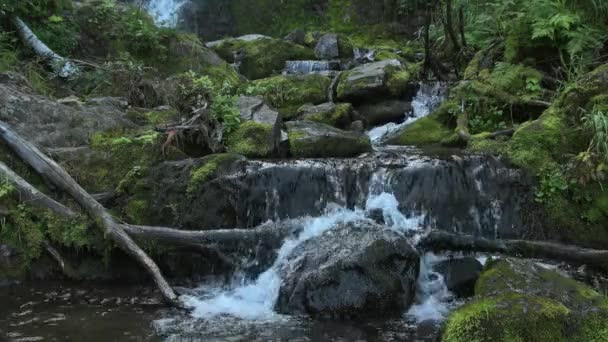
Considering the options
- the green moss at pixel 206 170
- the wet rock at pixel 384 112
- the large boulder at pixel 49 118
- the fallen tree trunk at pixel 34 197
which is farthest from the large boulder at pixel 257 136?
the wet rock at pixel 384 112

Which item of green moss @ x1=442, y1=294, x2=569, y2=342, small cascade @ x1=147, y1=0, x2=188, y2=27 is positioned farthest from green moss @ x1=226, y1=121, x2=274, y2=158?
small cascade @ x1=147, y1=0, x2=188, y2=27

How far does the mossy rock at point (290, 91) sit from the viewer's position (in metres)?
12.0

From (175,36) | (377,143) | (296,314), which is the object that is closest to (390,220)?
(296,314)

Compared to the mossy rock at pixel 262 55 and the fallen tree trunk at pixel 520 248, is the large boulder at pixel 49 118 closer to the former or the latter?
the fallen tree trunk at pixel 520 248

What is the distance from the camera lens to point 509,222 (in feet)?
24.2

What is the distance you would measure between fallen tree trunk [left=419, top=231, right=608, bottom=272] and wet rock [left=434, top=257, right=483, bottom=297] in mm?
213

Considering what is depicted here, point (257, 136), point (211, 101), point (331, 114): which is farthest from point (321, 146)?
point (331, 114)

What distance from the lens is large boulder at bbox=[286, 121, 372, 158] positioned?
352 inches

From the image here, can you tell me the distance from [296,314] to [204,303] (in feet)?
3.49

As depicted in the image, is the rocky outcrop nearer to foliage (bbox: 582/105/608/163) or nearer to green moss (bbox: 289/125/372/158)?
green moss (bbox: 289/125/372/158)

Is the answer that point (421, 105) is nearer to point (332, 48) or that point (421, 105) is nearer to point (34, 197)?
point (332, 48)

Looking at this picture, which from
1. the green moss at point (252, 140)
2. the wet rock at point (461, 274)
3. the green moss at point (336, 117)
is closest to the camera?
the wet rock at point (461, 274)

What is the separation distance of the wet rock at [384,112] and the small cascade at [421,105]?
4.9 inches

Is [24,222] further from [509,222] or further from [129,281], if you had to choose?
[509,222]
